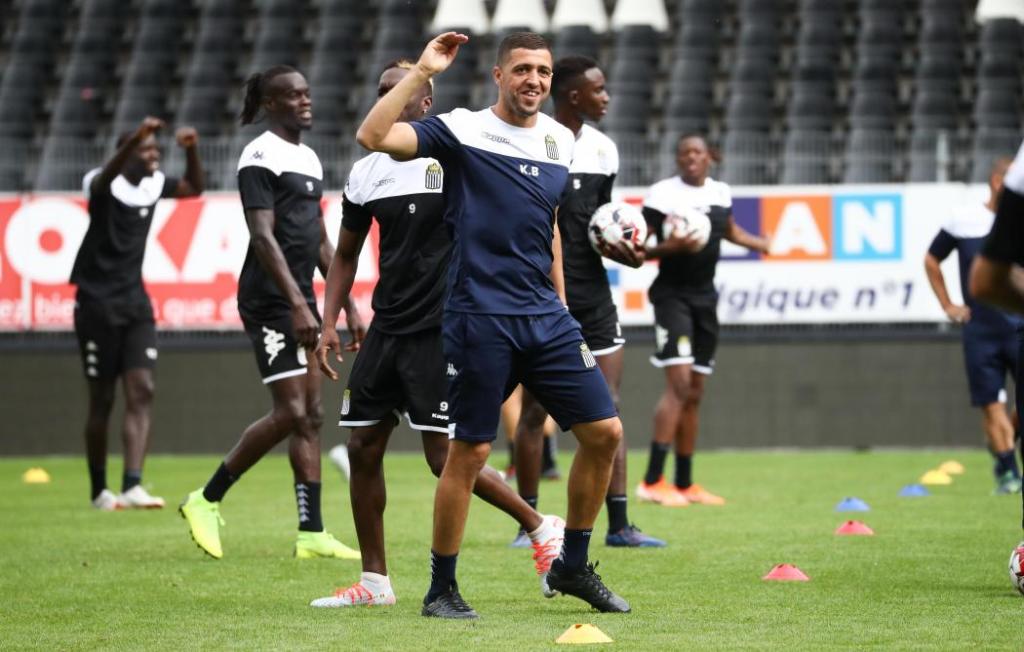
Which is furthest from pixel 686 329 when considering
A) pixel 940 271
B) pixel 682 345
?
pixel 940 271

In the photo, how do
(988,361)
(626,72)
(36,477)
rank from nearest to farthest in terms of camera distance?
(988,361), (36,477), (626,72)

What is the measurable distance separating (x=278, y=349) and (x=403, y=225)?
1903 mm

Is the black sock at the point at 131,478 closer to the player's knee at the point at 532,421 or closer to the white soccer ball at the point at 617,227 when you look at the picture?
the player's knee at the point at 532,421

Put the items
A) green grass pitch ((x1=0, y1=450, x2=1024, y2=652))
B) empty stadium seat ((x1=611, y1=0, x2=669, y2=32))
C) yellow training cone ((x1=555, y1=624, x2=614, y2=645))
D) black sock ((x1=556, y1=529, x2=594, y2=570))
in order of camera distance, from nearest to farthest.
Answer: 1. yellow training cone ((x1=555, y1=624, x2=614, y2=645))
2. green grass pitch ((x1=0, y1=450, x2=1024, y2=652))
3. black sock ((x1=556, y1=529, x2=594, y2=570))
4. empty stadium seat ((x1=611, y1=0, x2=669, y2=32))

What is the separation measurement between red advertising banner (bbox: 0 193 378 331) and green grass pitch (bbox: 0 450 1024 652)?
4703 mm

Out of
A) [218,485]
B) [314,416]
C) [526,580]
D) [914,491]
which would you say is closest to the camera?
[526,580]

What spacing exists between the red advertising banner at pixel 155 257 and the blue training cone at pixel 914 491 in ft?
21.6

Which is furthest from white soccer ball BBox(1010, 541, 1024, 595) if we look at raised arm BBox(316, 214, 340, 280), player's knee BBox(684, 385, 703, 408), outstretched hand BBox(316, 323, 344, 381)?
player's knee BBox(684, 385, 703, 408)

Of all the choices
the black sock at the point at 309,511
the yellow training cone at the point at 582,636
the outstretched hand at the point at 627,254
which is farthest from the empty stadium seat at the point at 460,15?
the yellow training cone at the point at 582,636

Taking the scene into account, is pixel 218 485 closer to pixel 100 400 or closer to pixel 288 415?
pixel 288 415

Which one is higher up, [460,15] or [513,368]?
[460,15]

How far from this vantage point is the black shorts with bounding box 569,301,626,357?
27.1 ft

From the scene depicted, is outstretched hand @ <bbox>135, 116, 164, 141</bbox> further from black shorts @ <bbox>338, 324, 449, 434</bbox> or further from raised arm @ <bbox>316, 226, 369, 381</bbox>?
black shorts @ <bbox>338, 324, 449, 434</bbox>

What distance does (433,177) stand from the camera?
6.37m
